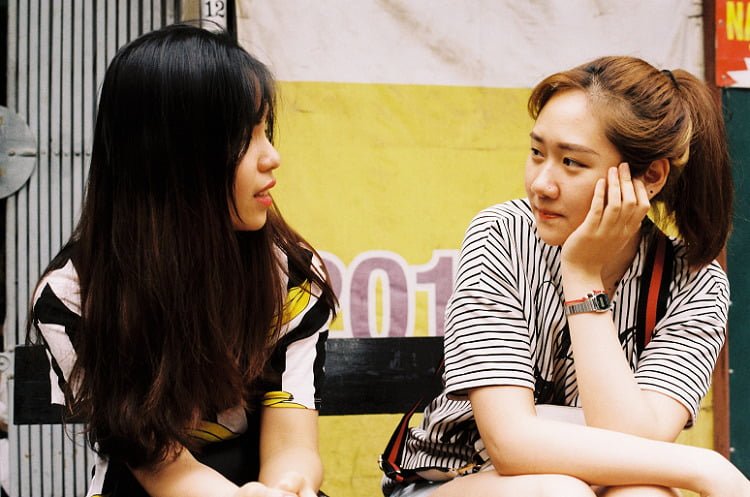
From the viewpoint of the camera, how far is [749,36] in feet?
12.6

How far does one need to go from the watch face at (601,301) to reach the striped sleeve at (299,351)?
0.71 meters

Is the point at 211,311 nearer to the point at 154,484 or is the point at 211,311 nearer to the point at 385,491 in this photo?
the point at 154,484

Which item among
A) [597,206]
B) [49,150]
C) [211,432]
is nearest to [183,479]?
[211,432]

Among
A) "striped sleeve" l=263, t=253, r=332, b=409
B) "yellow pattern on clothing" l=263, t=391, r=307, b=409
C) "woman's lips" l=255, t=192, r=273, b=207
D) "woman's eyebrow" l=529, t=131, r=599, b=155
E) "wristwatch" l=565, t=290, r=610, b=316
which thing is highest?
"woman's eyebrow" l=529, t=131, r=599, b=155

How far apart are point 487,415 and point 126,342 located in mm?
895

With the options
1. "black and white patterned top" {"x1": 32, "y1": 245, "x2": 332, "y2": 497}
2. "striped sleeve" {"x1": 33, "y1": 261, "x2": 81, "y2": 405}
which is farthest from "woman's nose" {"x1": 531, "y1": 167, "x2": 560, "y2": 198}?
"striped sleeve" {"x1": 33, "y1": 261, "x2": 81, "y2": 405}

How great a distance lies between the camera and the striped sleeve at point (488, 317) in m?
2.29

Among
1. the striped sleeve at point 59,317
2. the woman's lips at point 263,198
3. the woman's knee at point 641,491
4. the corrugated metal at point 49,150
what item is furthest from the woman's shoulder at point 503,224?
the corrugated metal at point 49,150

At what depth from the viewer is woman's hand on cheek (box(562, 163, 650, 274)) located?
2279mm

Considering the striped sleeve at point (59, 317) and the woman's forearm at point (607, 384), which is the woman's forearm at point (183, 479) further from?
the woman's forearm at point (607, 384)

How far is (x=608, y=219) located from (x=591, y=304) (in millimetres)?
217

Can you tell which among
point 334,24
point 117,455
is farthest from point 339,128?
point 117,455

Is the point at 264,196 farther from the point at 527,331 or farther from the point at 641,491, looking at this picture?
the point at 641,491

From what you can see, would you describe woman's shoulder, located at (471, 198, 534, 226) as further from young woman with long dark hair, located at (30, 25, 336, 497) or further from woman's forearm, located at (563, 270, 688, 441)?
young woman with long dark hair, located at (30, 25, 336, 497)
